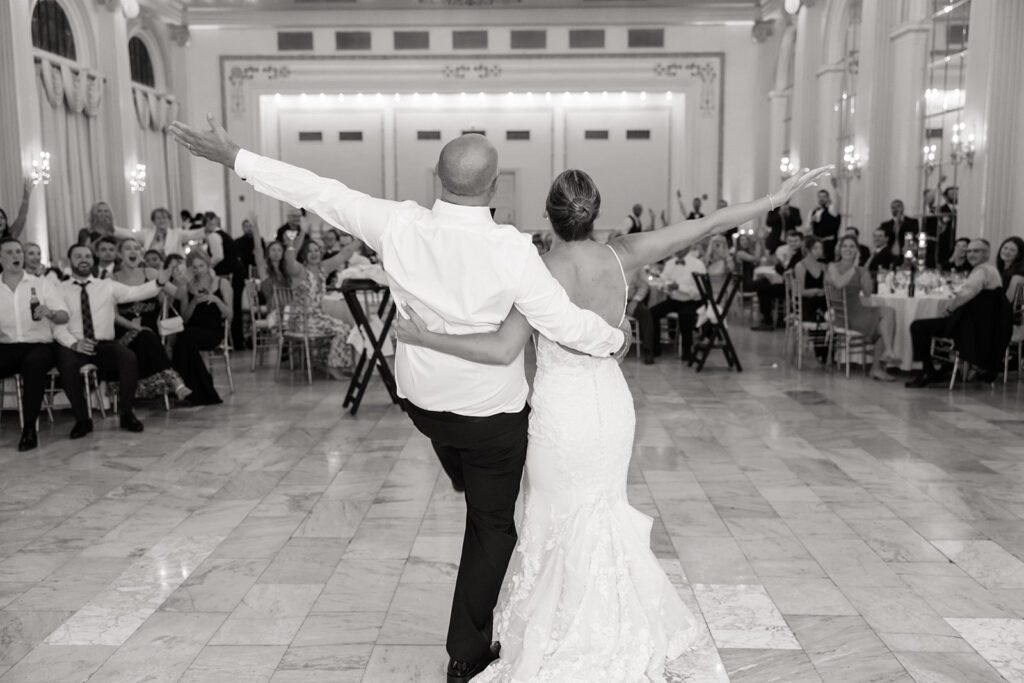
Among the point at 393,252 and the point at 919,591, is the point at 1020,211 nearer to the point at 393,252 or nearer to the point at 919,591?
the point at 919,591

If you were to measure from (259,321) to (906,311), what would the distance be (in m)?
5.85

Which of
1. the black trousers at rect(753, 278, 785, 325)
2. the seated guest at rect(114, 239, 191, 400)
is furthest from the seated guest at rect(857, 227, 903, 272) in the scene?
the seated guest at rect(114, 239, 191, 400)

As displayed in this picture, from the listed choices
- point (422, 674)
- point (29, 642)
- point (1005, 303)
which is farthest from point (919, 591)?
point (1005, 303)

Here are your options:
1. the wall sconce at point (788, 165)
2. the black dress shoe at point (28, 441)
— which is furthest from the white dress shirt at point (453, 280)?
the wall sconce at point (788, 165)

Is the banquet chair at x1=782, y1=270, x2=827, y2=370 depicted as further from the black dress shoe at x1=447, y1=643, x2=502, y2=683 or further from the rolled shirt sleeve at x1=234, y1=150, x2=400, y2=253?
the rolled shirt sleeve at x1=234, y1=150, x2=400, y2=253

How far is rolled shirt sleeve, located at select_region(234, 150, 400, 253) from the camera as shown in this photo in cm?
239

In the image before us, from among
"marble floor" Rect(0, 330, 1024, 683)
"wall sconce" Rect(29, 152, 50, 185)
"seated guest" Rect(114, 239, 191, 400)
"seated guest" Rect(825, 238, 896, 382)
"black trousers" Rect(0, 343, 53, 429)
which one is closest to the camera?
"marble floor" Rect(0, 330, 1024, 683)

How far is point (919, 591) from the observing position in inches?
136

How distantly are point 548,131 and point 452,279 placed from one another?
16613 millimetres

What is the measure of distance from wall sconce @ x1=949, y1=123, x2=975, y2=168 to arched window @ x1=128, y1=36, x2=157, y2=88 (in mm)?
12387

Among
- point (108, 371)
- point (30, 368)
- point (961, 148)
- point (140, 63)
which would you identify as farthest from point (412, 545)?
point (140, 63)

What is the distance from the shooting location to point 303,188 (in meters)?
2.45

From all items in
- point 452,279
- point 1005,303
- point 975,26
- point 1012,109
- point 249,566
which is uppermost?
point 975,26

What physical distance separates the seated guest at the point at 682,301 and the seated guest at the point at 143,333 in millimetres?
4823
